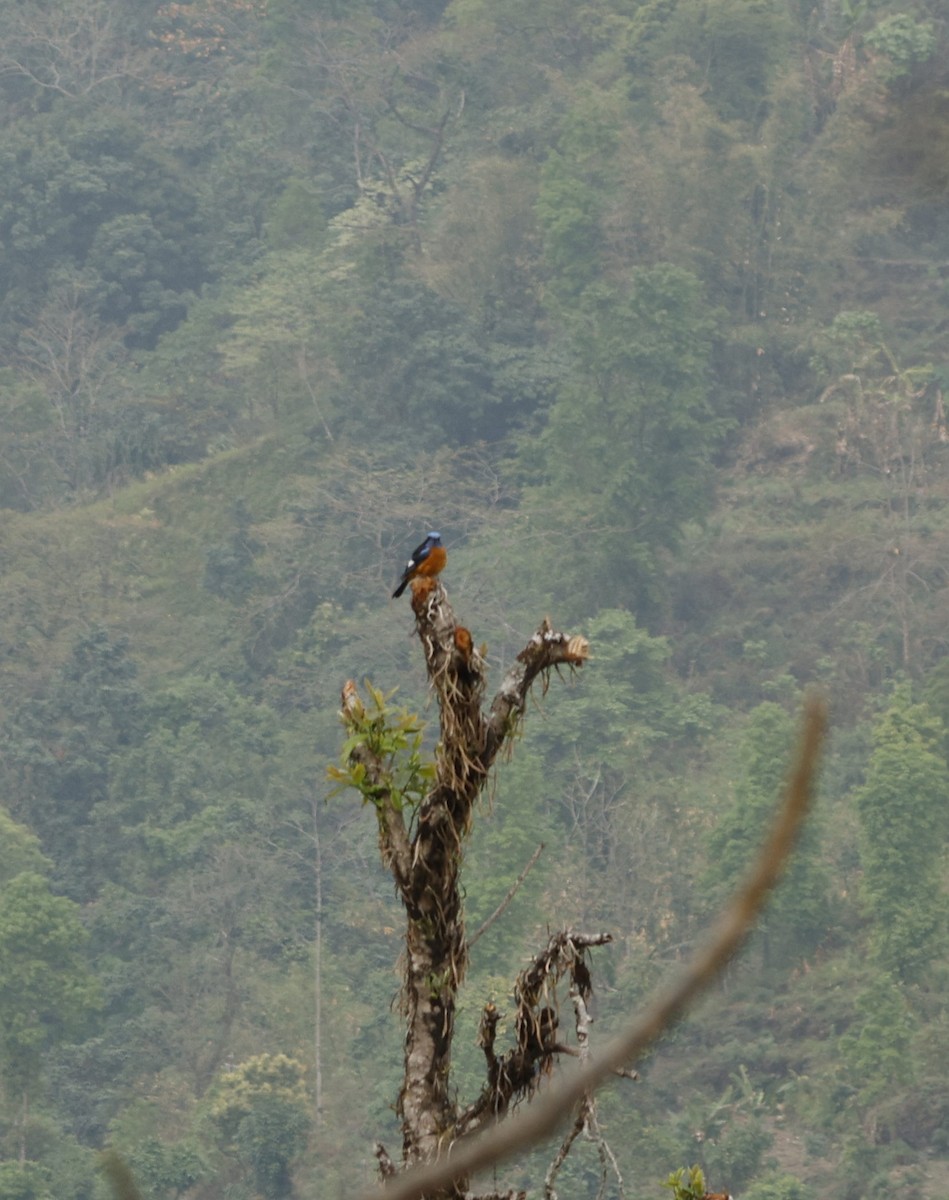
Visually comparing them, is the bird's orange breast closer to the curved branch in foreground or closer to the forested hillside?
the curved branch in foreground

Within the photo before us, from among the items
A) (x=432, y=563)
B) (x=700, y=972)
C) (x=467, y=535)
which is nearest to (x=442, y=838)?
(x=432, y=563)

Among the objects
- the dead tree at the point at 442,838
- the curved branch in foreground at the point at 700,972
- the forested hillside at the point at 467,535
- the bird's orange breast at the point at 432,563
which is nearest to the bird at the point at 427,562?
the bird's orange breast at the point at 432,563

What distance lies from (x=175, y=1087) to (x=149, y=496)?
32.8 ft

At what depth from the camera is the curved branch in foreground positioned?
60.0 inches

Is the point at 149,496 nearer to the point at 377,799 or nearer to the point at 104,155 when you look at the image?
the point at 104,155

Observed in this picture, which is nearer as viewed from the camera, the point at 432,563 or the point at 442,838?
the point at 442,838

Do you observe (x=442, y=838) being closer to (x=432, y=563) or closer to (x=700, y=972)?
(x=432, y=563)

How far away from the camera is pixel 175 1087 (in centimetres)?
2131

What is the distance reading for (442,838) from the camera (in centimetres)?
393

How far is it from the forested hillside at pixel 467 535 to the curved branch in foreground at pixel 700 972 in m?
16.4

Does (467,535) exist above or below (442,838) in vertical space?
above

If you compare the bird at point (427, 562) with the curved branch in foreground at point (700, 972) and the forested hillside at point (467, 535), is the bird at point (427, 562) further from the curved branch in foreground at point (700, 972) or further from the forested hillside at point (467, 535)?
the forested hillside at point (467, 535)

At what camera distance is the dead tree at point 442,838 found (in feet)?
12.4

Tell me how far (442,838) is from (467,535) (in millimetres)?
23867
